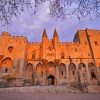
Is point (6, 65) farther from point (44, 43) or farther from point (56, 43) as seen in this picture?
point (56, 43)

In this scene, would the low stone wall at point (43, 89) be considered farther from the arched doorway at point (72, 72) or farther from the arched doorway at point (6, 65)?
the arched doorway at point (72, 72)

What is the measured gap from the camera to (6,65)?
36.0 metres

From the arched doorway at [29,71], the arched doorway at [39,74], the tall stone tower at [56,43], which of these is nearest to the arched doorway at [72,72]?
the tall stone tower at [56,43]

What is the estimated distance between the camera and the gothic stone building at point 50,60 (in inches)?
1432

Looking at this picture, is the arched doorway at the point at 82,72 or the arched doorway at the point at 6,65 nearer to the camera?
the arched doorway at the point at 6,65

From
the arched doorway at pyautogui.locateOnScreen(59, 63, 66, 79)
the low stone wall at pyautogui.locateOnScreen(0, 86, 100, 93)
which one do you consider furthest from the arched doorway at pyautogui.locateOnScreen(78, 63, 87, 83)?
the low stone wall at pyautogui.locateOnScreen(0, 86, 100, 93)

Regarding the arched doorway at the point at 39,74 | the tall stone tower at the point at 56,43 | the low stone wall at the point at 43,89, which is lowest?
the low stone wall at the point at 43,89

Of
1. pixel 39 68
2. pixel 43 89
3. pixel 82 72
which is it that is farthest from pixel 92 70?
pixel 43 89

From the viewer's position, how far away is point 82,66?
129 feet

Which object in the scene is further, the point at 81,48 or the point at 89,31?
the point at 89,31

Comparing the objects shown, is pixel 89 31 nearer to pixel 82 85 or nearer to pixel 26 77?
pixel 82 85

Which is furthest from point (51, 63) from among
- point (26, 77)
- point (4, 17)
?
point (4, 17)

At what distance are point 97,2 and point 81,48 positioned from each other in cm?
3789

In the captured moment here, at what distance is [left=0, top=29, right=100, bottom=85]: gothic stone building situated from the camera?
119 feet
